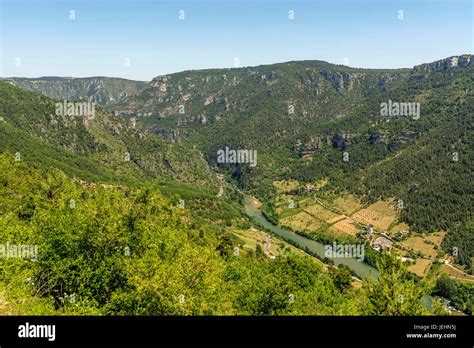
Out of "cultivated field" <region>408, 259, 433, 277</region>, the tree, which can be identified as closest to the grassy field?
"cultivated field" <region>408, 259, 433, 277</region>

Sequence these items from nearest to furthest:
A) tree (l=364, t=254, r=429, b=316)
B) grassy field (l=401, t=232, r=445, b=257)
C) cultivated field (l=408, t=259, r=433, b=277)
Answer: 1. tree (l=364, t=254, r=429, b=316)
2. cultivated field (l=408, t=259, r=433, b=277)
3. grassy field (l=401, t=232, r=445, b=257)

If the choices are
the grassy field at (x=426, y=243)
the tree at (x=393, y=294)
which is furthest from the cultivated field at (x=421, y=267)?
the tree at (x=393, y=294)

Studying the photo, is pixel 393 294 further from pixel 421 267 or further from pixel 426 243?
pixel 426 243

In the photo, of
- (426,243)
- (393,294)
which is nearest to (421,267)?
(426,243)

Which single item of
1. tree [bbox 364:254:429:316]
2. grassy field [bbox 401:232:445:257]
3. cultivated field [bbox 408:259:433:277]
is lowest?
cultivated field [bbox 408:259:433:277]

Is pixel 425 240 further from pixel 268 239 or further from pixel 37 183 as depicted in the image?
pixel 37 183

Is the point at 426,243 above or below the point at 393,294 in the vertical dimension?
below

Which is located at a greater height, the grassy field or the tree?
the tree

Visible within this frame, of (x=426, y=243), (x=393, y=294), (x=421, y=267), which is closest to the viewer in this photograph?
(x=393, y=294)

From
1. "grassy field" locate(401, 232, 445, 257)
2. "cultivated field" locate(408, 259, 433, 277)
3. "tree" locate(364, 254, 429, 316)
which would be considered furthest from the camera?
"grassy field" locate(401, 232, 445, 257)

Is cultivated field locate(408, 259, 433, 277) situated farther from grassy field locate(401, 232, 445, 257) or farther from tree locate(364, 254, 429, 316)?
tree locate(364, 254, 429, 316)
